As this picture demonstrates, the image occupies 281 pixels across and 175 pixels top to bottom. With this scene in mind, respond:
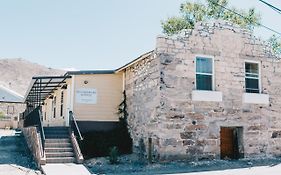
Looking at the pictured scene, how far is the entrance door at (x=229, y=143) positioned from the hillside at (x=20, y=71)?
79191 millimetres

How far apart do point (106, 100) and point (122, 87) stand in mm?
1126

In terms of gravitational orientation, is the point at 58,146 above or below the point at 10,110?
below

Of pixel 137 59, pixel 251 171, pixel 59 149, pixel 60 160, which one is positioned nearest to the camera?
pixel 251 171

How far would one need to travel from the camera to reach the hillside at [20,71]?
9219 cm

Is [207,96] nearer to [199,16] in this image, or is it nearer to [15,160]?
[15,160]

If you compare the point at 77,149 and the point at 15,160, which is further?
the point at 15,160

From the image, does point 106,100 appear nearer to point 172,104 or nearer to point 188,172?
point 172,104

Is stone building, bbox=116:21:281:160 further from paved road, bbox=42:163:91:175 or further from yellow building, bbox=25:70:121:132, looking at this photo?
paved road, bbox=42:163:91:175

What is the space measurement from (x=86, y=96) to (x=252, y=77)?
26.2ft

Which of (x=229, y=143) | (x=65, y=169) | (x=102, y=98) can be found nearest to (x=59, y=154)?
(x=65, y=169)

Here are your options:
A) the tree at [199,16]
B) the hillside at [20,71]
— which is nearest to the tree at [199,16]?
the tree at [199,16]

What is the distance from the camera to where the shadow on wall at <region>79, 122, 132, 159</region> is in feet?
49.0

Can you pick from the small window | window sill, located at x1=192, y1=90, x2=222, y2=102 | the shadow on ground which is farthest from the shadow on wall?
the small window

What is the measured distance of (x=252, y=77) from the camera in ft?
49.2
